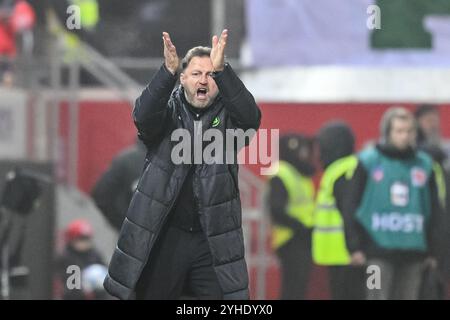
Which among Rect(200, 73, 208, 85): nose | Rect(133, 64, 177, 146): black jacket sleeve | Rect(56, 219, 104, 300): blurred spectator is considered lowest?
Rect(56, 219, 104, 300): blurred spectator

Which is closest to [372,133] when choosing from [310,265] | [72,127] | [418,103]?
[418,103]

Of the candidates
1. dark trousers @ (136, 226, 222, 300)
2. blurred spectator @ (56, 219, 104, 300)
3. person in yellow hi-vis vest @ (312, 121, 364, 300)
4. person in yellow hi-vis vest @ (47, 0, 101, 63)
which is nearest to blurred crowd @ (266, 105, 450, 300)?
person in yellow hi-vis vest @ (312, 121, 364, 300)

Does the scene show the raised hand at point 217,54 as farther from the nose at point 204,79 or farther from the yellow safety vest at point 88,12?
the yellow safety vest at point 88,12

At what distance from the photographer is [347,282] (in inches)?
454

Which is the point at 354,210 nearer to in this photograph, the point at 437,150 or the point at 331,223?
the point at 331,223

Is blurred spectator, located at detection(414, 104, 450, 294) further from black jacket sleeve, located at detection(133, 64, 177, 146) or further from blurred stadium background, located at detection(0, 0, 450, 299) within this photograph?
black jacket sleeve, located at detection(133, 64, 177, 146)

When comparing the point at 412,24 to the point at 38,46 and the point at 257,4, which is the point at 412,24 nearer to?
the point at 257,4

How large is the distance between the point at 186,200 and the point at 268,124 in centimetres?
502

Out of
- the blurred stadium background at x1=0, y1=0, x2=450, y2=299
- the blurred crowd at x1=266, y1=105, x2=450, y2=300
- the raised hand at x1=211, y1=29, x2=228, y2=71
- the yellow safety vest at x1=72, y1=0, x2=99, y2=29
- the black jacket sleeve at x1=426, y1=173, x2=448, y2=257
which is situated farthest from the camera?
the yellow safety vest at x1=72, y1=0, x2=99, y2=29

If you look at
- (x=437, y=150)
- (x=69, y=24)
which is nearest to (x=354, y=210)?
(x=437, y=150)

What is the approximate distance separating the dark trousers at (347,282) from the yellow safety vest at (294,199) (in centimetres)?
76

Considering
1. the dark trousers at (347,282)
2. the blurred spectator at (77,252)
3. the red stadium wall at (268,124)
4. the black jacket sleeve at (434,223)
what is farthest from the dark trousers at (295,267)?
the blurred spectator at (77,252)

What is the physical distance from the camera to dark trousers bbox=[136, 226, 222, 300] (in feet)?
25.3

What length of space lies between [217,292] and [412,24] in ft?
17.0
